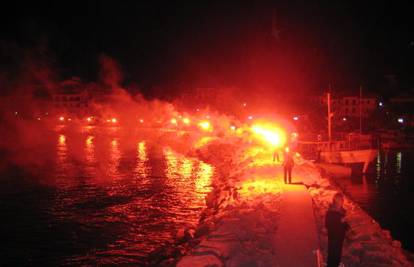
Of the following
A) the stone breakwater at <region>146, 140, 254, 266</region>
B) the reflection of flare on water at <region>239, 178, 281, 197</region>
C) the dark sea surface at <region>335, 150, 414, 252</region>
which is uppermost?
the reflection of flare on water at <region>239, 178, 281, 197</region>

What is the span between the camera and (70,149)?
44.8 meters

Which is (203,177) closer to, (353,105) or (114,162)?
(114,162)

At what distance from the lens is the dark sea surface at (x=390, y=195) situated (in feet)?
59.0

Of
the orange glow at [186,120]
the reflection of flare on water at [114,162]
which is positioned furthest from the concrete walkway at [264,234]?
the orange glow at [186,120]

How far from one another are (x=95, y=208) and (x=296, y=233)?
1086 cm

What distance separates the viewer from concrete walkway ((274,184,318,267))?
854cm

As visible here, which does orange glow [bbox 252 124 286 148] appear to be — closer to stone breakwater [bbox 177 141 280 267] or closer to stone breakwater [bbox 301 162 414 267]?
stone breakwater [bbox 177 141 280 267]

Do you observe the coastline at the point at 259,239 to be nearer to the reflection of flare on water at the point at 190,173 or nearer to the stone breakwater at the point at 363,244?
the stone breakwater at the point at 363,244

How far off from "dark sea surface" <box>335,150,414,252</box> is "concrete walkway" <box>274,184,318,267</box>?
5.10m

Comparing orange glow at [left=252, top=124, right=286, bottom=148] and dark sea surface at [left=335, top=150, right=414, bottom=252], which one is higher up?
orange glow at [left=252, top=124, right=286, bottom=148]

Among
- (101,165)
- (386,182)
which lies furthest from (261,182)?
(101,165)

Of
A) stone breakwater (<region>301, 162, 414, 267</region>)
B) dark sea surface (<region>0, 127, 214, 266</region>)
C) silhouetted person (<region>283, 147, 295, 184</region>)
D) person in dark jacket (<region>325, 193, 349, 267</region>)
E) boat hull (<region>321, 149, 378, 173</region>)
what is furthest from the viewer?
boat hull (<region>321, 149, 378, 173</region>)

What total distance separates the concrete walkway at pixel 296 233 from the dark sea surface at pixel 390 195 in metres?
5.10

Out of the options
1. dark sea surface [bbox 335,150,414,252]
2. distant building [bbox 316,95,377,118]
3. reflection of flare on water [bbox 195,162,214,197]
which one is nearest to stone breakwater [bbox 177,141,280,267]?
reflection of flare on water [bbox 195,162,214,197]
